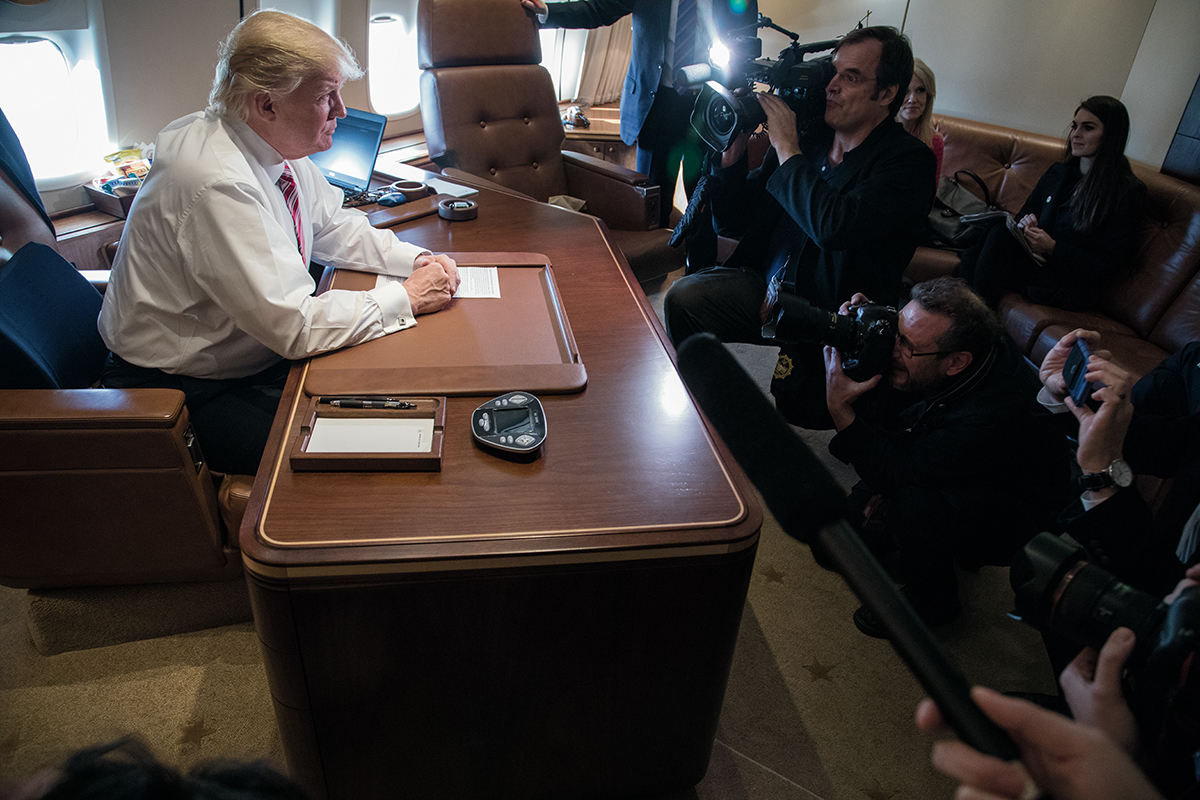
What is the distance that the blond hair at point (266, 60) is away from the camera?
5.08 feet

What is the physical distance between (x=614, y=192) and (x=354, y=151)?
4.48 feet

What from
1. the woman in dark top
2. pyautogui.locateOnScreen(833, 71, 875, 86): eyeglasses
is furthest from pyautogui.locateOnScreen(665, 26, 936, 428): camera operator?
the woman in dark top

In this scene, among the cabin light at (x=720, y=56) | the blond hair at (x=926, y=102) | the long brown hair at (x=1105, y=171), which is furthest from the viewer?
the blond hair at (x=926, y=102)

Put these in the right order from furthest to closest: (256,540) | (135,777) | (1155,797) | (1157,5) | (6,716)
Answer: (1157,5) < (6,716) < (256,540) < (1155,797) < (135,777)

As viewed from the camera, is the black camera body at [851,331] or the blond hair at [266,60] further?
the black camera body at [851,331]

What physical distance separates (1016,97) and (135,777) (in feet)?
15.9

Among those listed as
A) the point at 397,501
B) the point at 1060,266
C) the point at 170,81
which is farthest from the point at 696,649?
the point at 170,81

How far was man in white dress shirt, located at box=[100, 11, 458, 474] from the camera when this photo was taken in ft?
4.96

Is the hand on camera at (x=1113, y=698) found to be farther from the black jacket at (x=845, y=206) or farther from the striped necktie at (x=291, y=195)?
the striped necktie at (x=291, y=195)

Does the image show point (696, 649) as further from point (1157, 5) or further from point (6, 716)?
point (1157, 5)

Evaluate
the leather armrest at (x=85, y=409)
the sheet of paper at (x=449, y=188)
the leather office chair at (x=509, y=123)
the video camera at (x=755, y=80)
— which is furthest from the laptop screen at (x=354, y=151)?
A: the leather armrest at (x=85, y=409)

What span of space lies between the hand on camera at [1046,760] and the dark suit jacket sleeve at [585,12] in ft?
11.6

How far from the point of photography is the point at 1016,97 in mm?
4062

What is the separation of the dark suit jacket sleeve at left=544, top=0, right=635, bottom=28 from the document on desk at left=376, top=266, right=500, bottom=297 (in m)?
2.02
